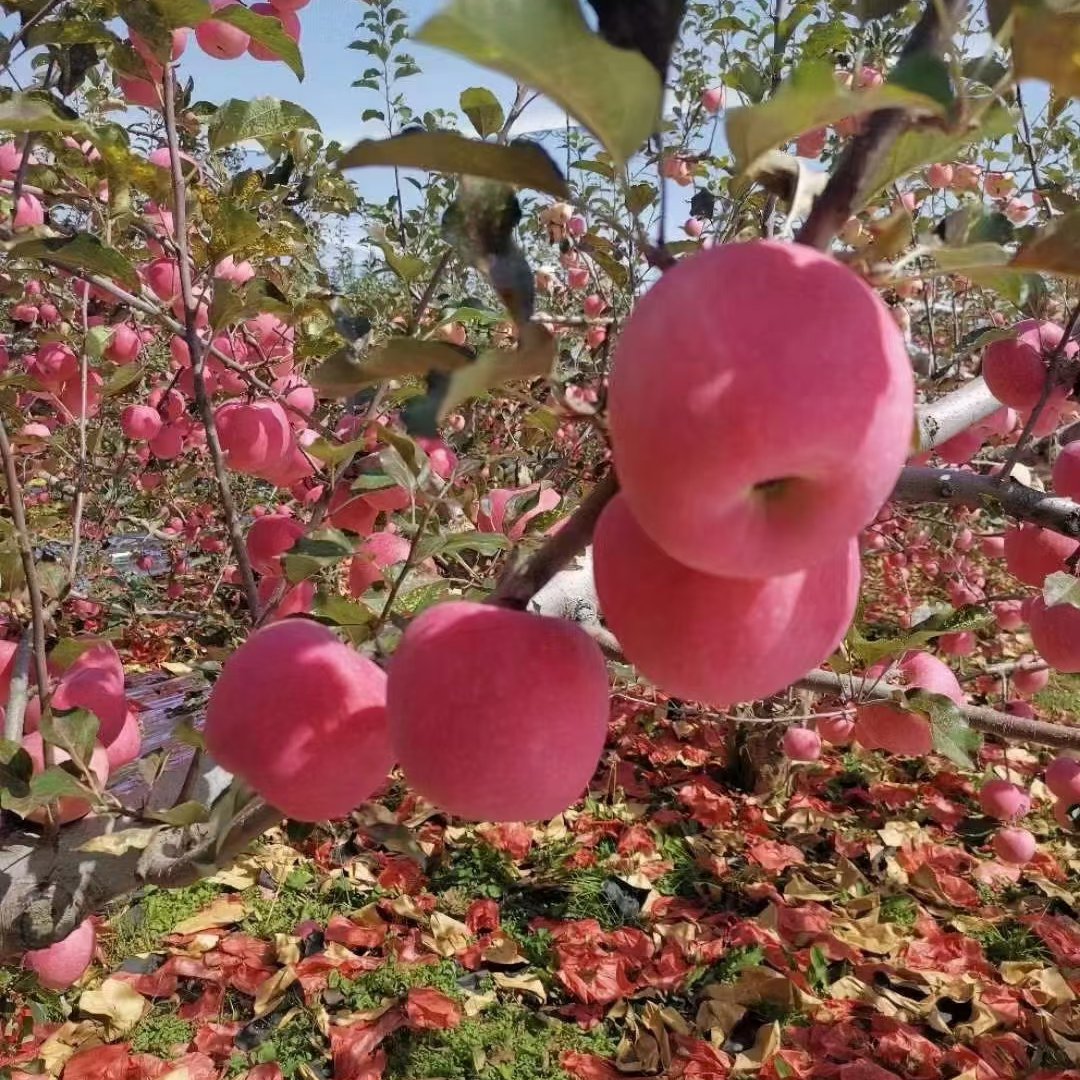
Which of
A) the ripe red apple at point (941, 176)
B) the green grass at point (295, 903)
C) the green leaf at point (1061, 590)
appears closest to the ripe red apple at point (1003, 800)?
the green leaf at point (1061, 590)

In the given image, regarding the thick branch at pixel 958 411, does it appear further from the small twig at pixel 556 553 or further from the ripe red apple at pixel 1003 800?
the small twig at pixel 556 553

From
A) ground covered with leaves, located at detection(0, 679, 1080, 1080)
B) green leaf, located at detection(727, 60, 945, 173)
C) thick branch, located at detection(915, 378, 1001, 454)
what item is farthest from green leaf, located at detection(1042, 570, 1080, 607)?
ground covered with leaves, located at detection(0, 679, 1080, 1080)

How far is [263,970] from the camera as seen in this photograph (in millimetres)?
2238

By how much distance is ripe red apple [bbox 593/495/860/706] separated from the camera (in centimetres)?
48

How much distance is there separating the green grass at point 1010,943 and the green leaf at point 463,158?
8.75 ft

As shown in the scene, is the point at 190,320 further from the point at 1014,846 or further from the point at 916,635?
the point at 1014,846

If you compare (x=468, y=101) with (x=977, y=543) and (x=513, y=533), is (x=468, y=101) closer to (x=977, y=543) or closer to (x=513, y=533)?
(x=513, y=533)

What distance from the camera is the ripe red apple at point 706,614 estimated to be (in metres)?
0.48

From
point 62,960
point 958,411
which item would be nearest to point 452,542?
point 62,960

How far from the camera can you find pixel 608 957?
7.69 feet

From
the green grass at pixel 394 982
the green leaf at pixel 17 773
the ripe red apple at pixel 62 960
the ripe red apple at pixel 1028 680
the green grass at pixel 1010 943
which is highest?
the green leaf at pixel 17 773

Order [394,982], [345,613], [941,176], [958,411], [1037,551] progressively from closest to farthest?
1. [345,613]
2. [1037,551]
3. [958,411]
4. [394,982]
5. [941,176]

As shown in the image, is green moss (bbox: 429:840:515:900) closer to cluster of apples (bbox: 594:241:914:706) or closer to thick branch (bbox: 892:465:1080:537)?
thick branch (bbox: 892:465:1080:537)

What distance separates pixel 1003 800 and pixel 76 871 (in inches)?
84.4
